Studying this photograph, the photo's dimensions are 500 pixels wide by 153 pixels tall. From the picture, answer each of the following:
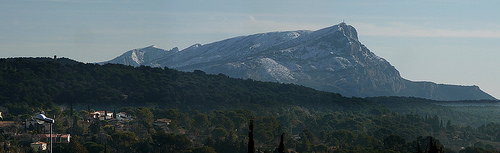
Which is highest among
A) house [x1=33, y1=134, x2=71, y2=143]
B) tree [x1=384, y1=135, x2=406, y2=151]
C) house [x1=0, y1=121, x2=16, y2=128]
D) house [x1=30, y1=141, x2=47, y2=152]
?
house [x1=0, y1=121, x2=16, y2=128]

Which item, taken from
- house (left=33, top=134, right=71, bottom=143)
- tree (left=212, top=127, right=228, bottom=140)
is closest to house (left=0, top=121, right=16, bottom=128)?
house (left=33, top=134, right=71, bottom=143)

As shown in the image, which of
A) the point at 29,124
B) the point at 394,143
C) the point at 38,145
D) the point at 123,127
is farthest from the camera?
the point at 123,127

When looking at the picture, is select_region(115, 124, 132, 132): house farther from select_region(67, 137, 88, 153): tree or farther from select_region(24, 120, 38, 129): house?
select_region(67, 137, 88, 153): tree

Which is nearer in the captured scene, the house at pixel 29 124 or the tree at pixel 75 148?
the tree at pixel 75 148

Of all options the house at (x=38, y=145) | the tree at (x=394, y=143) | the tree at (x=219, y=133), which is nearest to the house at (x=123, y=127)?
the tree at (x=219, y=133)

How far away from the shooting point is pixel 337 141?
18962 cm

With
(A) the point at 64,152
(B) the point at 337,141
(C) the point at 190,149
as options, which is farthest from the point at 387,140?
(A) the point at 64,152

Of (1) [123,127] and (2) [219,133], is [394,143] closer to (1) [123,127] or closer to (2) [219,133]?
(2) [219,133]

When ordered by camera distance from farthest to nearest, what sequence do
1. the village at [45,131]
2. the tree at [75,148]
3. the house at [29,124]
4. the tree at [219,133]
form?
the tree at [219,133]
the house at [29,124]
the village at [45,131]
the tree at [75,148]

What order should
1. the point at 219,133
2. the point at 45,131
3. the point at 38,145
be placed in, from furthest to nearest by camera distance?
the point at 219,133, the point at 45,131, the point at 38,145

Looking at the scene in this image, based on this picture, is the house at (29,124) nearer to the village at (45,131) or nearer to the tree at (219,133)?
the village at (45,131)

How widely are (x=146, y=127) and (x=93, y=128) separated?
62.9 ft

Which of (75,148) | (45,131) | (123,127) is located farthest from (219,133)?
(75,148)

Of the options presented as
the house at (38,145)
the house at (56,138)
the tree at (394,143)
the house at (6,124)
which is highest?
the house at (6,124)
